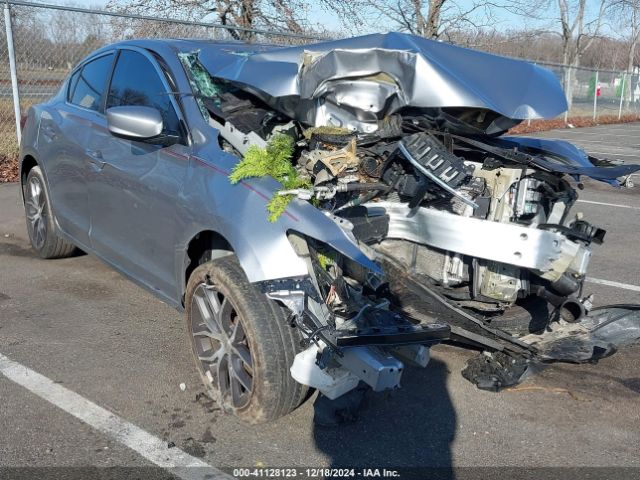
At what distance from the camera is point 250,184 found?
3.33m

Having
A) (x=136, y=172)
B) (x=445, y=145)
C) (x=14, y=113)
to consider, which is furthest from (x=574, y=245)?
(x=14, y=113)

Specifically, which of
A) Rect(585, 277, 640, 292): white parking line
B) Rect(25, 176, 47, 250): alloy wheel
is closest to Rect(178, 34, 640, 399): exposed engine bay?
Rect(585, 277, 640, 292): white parking line

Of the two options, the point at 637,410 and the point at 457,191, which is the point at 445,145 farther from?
the point at 637,410

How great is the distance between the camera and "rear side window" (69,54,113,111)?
4742mm

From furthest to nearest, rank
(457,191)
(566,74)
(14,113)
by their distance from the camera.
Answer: (566,74), (14,113), (457,191)

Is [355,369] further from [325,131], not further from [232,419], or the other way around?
[325,131]

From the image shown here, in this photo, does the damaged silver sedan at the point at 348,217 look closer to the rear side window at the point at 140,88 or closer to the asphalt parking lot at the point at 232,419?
the rear side window at the point at 140,88

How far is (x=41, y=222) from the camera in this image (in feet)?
19.0

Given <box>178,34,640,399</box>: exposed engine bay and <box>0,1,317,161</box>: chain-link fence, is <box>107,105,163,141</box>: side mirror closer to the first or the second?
<box>178,34,640,399</box>: exposed engine bay

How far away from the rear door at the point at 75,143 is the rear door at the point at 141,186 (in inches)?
5.5

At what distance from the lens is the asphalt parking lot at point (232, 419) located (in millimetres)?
3166

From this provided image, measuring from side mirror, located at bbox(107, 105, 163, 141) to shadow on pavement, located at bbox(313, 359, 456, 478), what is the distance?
1.81 m

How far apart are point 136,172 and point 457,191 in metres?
1.94

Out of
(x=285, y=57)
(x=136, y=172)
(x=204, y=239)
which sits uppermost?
(x=285, y=57)
